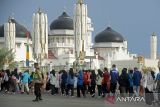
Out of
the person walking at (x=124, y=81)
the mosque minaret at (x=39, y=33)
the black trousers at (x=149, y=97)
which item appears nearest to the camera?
the black trousers at (x=149, y=97)

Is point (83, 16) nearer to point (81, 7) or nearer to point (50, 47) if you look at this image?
point (81, 7)

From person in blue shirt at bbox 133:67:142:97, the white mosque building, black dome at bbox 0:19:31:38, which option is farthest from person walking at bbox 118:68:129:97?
black dome at bbox 0:19:31:38

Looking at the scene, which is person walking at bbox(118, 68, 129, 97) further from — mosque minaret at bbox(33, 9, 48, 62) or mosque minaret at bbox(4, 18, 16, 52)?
mosque minaret at bbox(4, 18, 16, 52)

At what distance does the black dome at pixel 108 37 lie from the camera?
260ft

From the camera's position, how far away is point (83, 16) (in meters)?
60.9

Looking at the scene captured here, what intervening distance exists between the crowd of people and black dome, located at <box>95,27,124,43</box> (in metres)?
58.0

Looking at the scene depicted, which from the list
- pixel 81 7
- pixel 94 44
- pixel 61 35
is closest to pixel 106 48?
pixel 94 44

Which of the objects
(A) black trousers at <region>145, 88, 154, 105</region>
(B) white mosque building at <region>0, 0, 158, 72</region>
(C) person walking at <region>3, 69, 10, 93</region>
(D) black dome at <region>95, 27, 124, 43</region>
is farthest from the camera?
(D) black dome at <region>95, 27, 124, 43</region>

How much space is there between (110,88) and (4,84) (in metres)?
5.63

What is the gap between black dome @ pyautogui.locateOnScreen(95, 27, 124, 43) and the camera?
7912 centimetres

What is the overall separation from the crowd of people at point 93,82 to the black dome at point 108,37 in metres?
58.0

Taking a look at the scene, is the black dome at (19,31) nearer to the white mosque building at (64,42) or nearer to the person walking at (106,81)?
the white mosque building at (64,42)

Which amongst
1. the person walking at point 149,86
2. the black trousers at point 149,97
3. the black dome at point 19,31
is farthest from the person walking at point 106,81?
the black dome at point 19,31

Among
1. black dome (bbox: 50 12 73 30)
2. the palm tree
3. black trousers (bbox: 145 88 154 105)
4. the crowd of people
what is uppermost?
black dome (bbox: 50 12 73 30)
